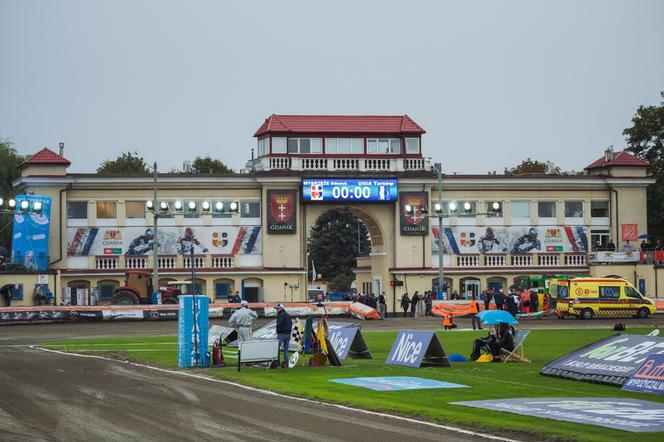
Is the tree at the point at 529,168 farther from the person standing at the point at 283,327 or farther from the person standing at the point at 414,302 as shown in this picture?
the person standing at the point at 283,327

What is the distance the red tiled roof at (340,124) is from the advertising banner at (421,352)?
158 feet

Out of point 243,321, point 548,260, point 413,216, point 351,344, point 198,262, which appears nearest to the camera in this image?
point 243,321

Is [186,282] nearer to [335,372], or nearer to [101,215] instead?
[101,215]

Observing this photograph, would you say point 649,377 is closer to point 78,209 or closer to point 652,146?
point 78,209

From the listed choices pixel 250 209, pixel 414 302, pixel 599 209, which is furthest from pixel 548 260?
pixel 250 209

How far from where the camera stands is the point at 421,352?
29297 mm

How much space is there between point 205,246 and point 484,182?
20.5m

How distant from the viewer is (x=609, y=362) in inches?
991

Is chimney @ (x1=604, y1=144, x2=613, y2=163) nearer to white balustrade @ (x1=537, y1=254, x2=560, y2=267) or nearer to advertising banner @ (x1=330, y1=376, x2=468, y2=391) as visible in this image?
white balustrade @ (x1=537, y1=254, x2=560, y2=267)

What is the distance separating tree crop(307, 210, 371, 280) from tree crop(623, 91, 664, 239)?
144 ft

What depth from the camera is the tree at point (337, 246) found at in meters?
130

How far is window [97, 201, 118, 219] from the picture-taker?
247ft

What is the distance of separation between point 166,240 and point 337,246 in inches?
2202

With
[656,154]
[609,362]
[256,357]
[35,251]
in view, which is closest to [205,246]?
[35,251]
